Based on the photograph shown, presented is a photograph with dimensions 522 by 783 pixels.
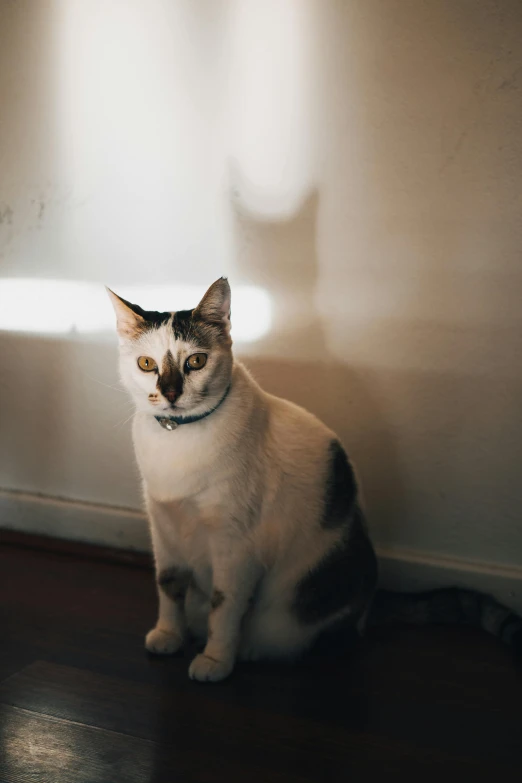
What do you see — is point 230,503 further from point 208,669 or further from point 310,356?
point 310,356

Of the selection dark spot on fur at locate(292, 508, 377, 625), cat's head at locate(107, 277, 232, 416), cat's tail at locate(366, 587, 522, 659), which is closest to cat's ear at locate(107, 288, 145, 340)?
cat's head at locate(107, 277, 232, 416)

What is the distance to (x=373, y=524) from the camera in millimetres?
1897

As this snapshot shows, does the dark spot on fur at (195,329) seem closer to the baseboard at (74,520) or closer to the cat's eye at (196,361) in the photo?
the cat's eye at (196,361)

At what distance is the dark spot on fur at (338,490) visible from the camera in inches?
60.0

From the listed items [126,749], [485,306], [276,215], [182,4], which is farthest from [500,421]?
[182,4]

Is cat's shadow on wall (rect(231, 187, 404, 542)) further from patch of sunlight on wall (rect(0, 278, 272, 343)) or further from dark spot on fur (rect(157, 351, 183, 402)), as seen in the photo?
dark spot on fur (rect(157, 351, 183, 402))

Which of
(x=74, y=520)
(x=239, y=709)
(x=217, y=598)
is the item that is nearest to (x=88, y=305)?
(x=74, y=520)

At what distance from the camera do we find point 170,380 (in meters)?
1.34

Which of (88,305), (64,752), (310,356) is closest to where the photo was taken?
(64,752)

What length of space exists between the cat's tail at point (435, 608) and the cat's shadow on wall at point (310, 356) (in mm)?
203

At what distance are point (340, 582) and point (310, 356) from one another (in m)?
0.63

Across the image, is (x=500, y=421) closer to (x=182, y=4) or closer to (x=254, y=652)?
(x=254, y=652)

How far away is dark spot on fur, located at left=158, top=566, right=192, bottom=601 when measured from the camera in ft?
5.01

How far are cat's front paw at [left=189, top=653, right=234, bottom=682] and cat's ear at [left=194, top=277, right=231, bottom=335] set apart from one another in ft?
2.30
